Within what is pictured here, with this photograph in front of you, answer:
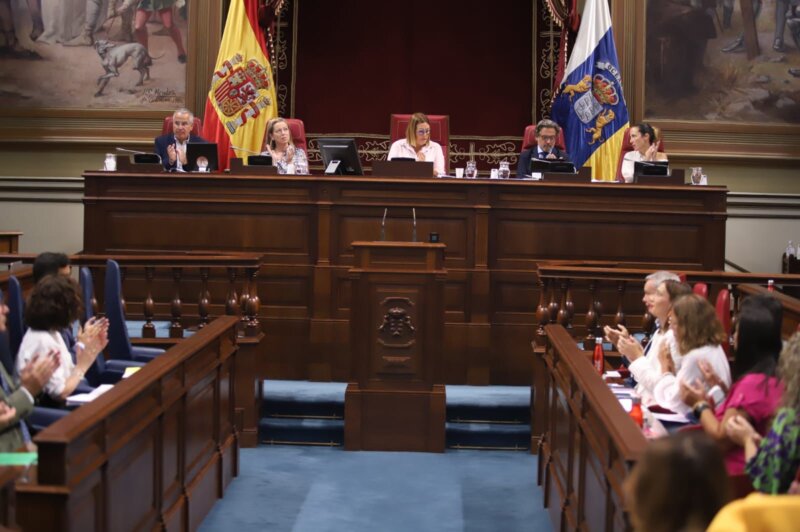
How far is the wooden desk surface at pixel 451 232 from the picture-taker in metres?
7.67

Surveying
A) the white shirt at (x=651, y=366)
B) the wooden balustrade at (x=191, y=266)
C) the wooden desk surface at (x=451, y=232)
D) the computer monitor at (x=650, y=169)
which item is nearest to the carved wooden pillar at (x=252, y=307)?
the wooden balustrade at (x=191, y=266)

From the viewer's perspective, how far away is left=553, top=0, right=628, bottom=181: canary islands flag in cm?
1016

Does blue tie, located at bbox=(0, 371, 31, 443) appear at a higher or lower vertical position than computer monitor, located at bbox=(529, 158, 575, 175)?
lower

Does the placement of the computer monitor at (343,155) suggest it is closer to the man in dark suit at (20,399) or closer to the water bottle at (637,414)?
the water bottle at (637,414)

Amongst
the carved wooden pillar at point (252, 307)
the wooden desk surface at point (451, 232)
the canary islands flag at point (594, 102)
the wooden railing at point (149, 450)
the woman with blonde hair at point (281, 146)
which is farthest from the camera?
the canary islands flag at point (594, 102)

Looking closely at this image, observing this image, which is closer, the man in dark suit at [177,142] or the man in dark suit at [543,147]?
the man in dark suit at [177,142]

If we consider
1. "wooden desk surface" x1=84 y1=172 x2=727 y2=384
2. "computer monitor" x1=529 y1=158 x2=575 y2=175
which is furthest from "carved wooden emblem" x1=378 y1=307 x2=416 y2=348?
"computer monitor" x1=529 y1=158 x2=575 y2=175

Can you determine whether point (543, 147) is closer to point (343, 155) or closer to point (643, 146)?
point (643, 146)

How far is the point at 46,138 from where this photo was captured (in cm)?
1085

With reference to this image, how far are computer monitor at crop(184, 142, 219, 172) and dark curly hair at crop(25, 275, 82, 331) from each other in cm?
370

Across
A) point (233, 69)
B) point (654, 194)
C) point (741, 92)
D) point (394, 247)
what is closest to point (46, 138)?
point (233, 69)

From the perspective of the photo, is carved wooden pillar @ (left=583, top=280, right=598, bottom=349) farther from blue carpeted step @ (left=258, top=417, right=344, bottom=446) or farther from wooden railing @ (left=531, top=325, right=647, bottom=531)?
blue carpeted step @ (left=258, top=417, right=344, bottom=446)

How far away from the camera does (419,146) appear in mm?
8781

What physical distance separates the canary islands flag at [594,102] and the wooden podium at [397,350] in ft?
12.7
